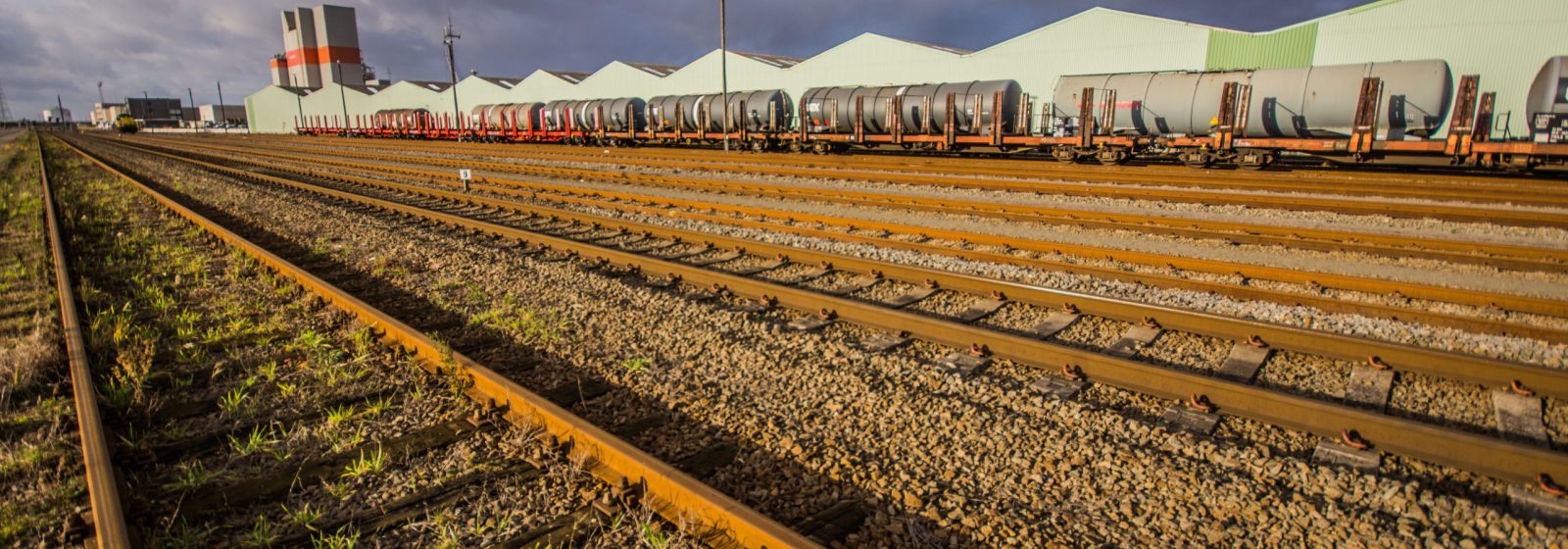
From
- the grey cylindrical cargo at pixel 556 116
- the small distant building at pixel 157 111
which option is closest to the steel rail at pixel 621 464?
the grey cylindrical cargo at pixel 556 116

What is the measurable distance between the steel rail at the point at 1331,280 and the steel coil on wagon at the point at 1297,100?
493 inches

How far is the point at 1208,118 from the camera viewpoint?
18703mm

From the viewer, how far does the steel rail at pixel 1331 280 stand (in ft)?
20.2

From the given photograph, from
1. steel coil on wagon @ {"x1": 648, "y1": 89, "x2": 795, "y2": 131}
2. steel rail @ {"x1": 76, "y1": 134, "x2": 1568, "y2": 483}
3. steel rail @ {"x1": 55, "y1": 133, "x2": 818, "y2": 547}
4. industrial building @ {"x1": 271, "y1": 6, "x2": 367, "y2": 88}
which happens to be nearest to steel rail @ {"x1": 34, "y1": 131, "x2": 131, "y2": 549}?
steel rail @ {"x1": 55, "y1": 133, "x2": 818, "y2": 547}

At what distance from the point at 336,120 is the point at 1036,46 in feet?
260

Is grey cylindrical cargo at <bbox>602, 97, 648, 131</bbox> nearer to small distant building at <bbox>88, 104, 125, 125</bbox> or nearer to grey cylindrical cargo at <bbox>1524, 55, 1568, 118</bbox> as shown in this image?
grey cylindrical cargo at <bbox>1524, 55, 1568, 118</bbox>

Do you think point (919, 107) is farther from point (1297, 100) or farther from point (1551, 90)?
point (1551, 90)

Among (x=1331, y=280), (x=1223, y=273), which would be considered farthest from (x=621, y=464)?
(x=1331, y=280)

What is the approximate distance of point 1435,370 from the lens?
4.70 meters

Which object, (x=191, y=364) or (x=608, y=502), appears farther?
(x=191, y=364)

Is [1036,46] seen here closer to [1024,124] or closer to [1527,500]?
[1024,124]

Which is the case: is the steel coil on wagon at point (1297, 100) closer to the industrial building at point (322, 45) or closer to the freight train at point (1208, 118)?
the freight train at point (1208, 118)

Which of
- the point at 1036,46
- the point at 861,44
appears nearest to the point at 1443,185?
the point at 1036,46

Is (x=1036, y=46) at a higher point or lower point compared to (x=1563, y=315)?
higher
